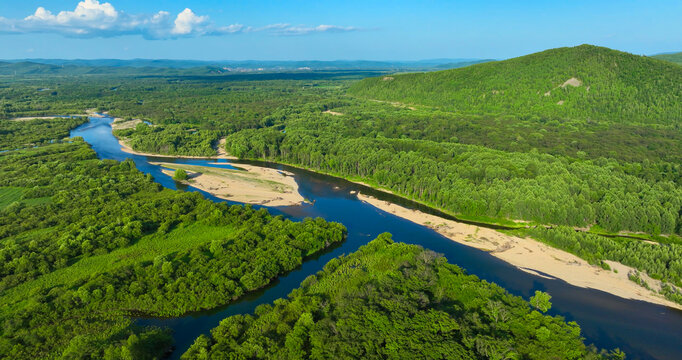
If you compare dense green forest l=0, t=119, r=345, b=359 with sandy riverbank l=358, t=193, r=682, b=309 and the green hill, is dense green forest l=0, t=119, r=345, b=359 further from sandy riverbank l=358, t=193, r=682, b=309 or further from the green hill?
the green hill

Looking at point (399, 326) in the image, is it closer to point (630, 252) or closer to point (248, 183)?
point (630, 252)

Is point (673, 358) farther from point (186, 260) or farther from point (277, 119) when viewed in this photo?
point (277, 119)

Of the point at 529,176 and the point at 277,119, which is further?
the point at 277,119

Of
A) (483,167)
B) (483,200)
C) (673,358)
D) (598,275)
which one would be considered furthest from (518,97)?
(673,358)

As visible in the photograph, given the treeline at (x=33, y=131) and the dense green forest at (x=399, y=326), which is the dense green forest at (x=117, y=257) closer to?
the dense green forest at (x=399, y=326)

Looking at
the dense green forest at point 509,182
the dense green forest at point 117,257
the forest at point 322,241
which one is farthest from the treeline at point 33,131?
the dense green forest at point 509,182

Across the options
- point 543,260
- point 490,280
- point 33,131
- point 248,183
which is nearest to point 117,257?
point 248,183
